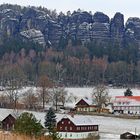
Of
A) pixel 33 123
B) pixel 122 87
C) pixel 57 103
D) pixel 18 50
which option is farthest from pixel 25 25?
pixel 33 123

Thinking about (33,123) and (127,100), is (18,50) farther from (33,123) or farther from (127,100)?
(33,123)

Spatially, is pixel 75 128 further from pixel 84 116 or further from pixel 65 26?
pixel 65 26

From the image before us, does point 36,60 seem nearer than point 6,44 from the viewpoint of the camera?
Yes

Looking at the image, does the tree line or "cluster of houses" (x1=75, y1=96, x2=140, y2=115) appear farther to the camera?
the tree line

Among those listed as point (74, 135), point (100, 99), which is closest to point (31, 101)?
point (100, 99)

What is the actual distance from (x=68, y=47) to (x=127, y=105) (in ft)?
192

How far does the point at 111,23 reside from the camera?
128 m

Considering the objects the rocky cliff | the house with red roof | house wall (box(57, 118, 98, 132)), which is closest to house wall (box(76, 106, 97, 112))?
the house with red roof

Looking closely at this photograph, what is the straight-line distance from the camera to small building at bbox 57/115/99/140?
109ft

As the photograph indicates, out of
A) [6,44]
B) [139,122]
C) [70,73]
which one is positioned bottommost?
[139,122]

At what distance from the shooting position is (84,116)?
40.5 meters

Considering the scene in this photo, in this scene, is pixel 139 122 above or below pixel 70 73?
below

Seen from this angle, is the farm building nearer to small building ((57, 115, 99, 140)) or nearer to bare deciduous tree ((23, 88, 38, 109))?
small building ((57, 115, 99, 140))

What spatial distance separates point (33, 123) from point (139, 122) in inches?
761
